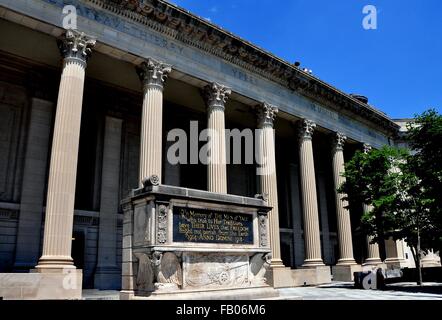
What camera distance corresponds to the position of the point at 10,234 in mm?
21656

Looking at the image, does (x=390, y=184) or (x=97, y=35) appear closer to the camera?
(x=97, y=35)

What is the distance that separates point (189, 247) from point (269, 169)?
16.0 metres

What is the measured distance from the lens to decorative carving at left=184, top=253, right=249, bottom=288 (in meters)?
11.1

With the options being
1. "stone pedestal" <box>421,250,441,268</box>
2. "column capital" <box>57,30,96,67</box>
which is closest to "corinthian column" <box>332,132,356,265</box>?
"stone pedestal" <box>421,250,441,268</box>

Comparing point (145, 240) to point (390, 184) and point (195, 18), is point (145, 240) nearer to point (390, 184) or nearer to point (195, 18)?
point (195, 18)

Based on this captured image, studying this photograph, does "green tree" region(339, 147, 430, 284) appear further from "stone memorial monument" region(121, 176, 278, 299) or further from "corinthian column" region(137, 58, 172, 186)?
"stone memorial monument" region(121, 176, 278, 299)

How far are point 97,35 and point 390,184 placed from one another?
1813cm

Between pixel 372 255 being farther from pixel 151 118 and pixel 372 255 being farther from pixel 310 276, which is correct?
pixel 151 118

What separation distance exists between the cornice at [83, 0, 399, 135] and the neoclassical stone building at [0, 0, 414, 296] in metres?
0.07

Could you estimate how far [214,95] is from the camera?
24844 mm

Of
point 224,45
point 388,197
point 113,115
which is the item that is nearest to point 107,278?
point 113,115

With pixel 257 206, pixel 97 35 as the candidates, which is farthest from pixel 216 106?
pixel 257 206

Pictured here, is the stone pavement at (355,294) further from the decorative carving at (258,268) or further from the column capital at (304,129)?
the column capital at (304,129)
